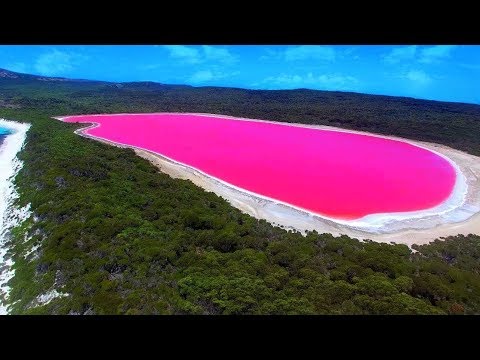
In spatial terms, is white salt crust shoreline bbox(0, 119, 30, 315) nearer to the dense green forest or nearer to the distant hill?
the dense green forest

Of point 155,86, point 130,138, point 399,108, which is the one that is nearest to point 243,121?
point 130,138

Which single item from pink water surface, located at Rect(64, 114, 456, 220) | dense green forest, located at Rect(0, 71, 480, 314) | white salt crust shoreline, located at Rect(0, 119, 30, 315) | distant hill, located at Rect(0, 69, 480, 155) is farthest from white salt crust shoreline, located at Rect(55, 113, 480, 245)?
distant hill, located at Rect(0, 69, 480, 155)

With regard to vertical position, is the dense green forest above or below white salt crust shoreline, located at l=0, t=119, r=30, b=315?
above

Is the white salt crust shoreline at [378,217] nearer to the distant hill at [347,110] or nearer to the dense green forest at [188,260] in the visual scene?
the dense green forest at [188,260]

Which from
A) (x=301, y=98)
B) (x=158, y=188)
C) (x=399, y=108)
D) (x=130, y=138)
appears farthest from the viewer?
(x=301, y=98)

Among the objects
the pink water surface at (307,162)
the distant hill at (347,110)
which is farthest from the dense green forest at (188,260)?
the distant hill at (347,110)
